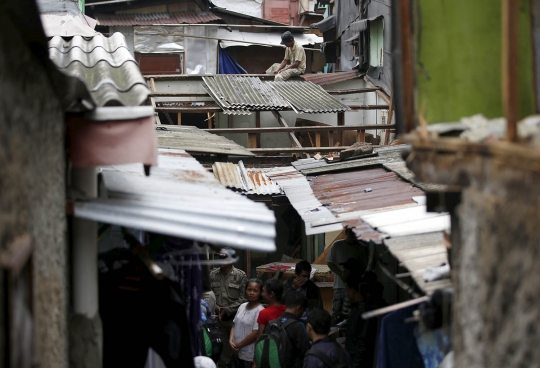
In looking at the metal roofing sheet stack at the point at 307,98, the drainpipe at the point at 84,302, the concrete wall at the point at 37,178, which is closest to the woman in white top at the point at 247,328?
the drainpipe at the point at 84,302

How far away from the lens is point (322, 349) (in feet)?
23.7

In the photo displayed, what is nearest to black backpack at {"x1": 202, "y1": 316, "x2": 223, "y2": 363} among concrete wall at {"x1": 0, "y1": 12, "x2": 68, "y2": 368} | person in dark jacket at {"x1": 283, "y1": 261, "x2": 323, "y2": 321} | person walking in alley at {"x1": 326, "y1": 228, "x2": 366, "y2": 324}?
person in dark jacket at {"x1": 283, "y1": 261, "x2": 323, "y2": 321}

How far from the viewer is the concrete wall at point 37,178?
331cm

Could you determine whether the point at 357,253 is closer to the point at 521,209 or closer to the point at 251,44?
the point at 521,209

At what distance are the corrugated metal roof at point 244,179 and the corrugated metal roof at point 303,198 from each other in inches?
6.3

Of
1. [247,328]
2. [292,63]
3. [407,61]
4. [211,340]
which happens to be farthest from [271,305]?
[292,63]

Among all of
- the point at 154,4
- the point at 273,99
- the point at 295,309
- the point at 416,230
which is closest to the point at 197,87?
the point at 273,99

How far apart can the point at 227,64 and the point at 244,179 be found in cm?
1250

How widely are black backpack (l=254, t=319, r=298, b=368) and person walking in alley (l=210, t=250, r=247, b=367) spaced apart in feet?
9.77

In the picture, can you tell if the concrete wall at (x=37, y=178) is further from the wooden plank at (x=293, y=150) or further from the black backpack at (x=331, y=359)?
the wooden plank at (x=293, y=150)

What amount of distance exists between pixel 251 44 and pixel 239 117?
4944mm

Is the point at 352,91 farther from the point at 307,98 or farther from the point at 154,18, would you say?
the point at 154,18

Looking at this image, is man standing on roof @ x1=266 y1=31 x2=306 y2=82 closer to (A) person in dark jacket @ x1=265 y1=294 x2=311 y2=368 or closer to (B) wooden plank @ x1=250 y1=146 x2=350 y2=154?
(B) wooden plank @ x1=250 y1=146 x2=350 y2=154

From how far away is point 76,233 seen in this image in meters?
4.95
